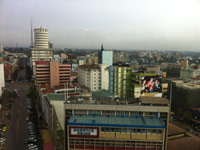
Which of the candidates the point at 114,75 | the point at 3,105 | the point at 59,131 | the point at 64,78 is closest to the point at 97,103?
the point at 59,131

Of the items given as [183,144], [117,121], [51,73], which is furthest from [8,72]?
[183,144]

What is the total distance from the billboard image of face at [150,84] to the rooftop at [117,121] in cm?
974

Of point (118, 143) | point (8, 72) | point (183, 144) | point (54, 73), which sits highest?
point (54, 73)

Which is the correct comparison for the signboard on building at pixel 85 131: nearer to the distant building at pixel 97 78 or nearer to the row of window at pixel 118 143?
the row of window at pixel 118 143

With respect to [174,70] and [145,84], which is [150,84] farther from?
[174,70]

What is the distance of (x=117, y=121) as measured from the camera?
8344 mm

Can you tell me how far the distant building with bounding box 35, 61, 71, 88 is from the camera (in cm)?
2398

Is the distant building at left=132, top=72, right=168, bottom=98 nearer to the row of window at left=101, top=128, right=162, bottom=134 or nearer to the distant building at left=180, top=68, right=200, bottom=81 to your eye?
the row of window at left=101, top=128, right=162, bottom=134

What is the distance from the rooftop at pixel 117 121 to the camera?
7.94 metres

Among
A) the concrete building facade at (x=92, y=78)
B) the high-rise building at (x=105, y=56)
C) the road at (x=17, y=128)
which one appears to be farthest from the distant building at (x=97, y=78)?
the high-rise building at (x=105, y=56)

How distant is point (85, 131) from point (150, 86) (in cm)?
1253

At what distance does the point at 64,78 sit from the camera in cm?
2525

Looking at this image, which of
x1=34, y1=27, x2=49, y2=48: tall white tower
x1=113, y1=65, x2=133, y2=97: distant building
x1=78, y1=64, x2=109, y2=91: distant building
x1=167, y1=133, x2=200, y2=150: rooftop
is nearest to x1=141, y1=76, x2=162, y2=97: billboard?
x1=113, y1=65, x2=133, y2=97: distant building

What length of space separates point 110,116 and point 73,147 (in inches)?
92.4
